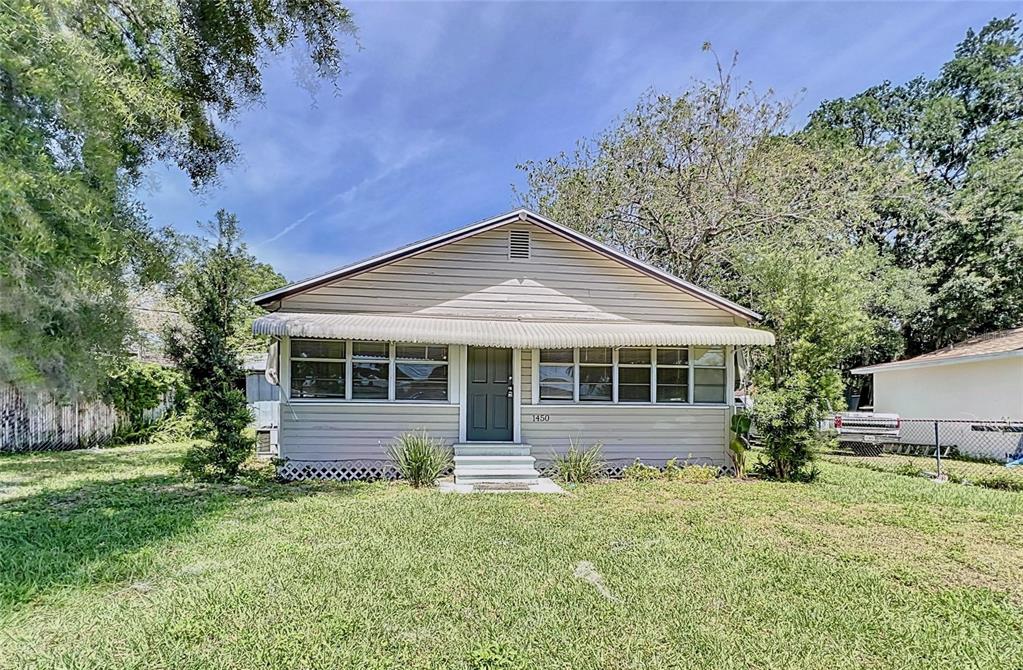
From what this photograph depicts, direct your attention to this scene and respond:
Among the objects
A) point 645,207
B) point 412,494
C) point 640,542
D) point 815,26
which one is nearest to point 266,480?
point 412,494

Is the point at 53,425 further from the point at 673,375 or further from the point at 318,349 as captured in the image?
the point at 673,375

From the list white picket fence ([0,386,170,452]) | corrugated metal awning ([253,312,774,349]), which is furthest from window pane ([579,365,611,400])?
white picket fence ([0,386,170,452])

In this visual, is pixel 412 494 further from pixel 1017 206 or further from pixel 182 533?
pixel 1017 206

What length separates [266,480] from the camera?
35.4ft

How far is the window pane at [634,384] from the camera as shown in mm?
12461

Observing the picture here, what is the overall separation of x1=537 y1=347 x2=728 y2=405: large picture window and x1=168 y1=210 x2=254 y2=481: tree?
6.31 meters

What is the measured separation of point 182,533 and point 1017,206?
27186 mm

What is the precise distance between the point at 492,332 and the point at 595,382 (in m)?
2.86

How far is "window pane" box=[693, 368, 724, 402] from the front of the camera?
1270cm

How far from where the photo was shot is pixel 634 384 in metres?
12.5

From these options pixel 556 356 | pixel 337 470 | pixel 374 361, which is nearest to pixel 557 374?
pixel 556 356

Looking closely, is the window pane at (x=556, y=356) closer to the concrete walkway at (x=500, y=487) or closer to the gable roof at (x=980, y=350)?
the concrete walkway at (x=500, y=487)

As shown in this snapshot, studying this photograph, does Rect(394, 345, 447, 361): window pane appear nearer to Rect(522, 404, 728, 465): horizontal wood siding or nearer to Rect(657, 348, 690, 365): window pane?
Rect(522, 404, 728, 465): horizontal wood siding

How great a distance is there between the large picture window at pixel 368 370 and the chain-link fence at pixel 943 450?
9006 millimetres
